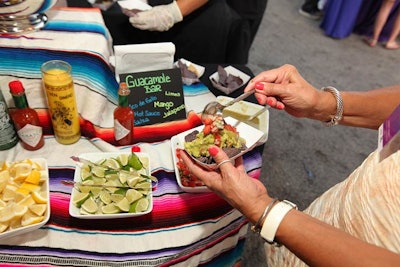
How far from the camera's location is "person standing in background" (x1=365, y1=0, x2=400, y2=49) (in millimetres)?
3399

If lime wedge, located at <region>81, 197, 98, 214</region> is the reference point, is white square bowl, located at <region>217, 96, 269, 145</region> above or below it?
above

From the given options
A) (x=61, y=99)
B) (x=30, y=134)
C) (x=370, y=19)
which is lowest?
(x=370, y=19)

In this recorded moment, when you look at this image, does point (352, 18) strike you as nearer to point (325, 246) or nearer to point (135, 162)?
point (135, 162)

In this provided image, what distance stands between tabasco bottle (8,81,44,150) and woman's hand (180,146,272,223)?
0.54 metres

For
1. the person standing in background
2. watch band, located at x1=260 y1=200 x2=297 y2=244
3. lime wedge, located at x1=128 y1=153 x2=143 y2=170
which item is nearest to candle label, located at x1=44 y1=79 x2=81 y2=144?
lime wedge, located at x1=128 y1=153 x2=143 y2=170

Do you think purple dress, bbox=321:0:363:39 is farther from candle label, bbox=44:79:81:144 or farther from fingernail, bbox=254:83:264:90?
candle label, bbox=44:79:81:144

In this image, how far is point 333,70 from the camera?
3.21m

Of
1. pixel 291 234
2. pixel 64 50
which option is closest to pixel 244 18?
pixel 64 50

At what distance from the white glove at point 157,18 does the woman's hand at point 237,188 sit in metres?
1.07

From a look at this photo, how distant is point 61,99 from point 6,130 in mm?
199

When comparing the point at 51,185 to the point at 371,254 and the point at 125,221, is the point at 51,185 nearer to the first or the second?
the point at 125,221

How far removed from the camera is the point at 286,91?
1092mm

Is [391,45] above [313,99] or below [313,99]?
below

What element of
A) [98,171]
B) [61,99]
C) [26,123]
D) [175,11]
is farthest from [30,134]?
[175,11]
